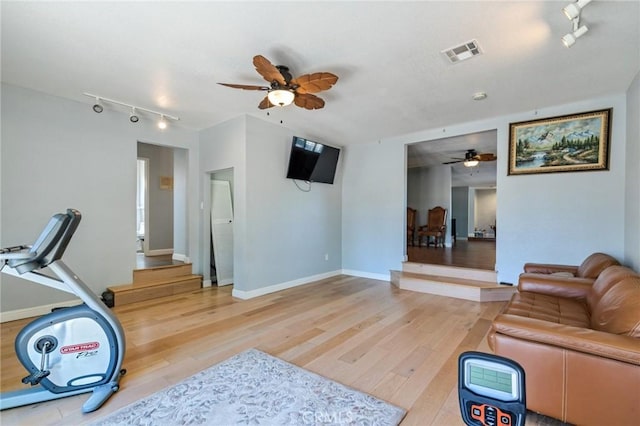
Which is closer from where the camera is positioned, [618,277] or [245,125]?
[618,277]

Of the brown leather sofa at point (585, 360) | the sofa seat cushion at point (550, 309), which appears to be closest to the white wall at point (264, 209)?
the sofa seat cushion at point (550, 309)

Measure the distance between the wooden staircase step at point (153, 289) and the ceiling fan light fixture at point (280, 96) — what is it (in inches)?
131

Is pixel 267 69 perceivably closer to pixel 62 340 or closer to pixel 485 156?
pixel 62 340

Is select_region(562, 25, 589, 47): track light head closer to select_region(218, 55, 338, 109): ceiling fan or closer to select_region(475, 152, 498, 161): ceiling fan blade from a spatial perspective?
select_region(218, 55, 338, 109): ceiling fan

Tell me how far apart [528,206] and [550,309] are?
7.23 feet

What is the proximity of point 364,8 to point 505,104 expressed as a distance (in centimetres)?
281

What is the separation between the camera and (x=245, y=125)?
4.36 metres


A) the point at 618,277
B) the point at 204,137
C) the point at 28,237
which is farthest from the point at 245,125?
the point at 618,277

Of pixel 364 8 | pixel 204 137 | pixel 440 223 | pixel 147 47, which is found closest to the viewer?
pixel 364 8

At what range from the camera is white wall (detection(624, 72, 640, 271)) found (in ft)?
10.0

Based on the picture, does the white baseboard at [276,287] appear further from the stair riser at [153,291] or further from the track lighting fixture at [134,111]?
the track lighting fixture at [134,111]

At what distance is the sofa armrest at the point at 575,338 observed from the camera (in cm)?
151

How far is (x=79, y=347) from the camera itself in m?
1.99

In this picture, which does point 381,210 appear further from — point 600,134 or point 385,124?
point 600,134
